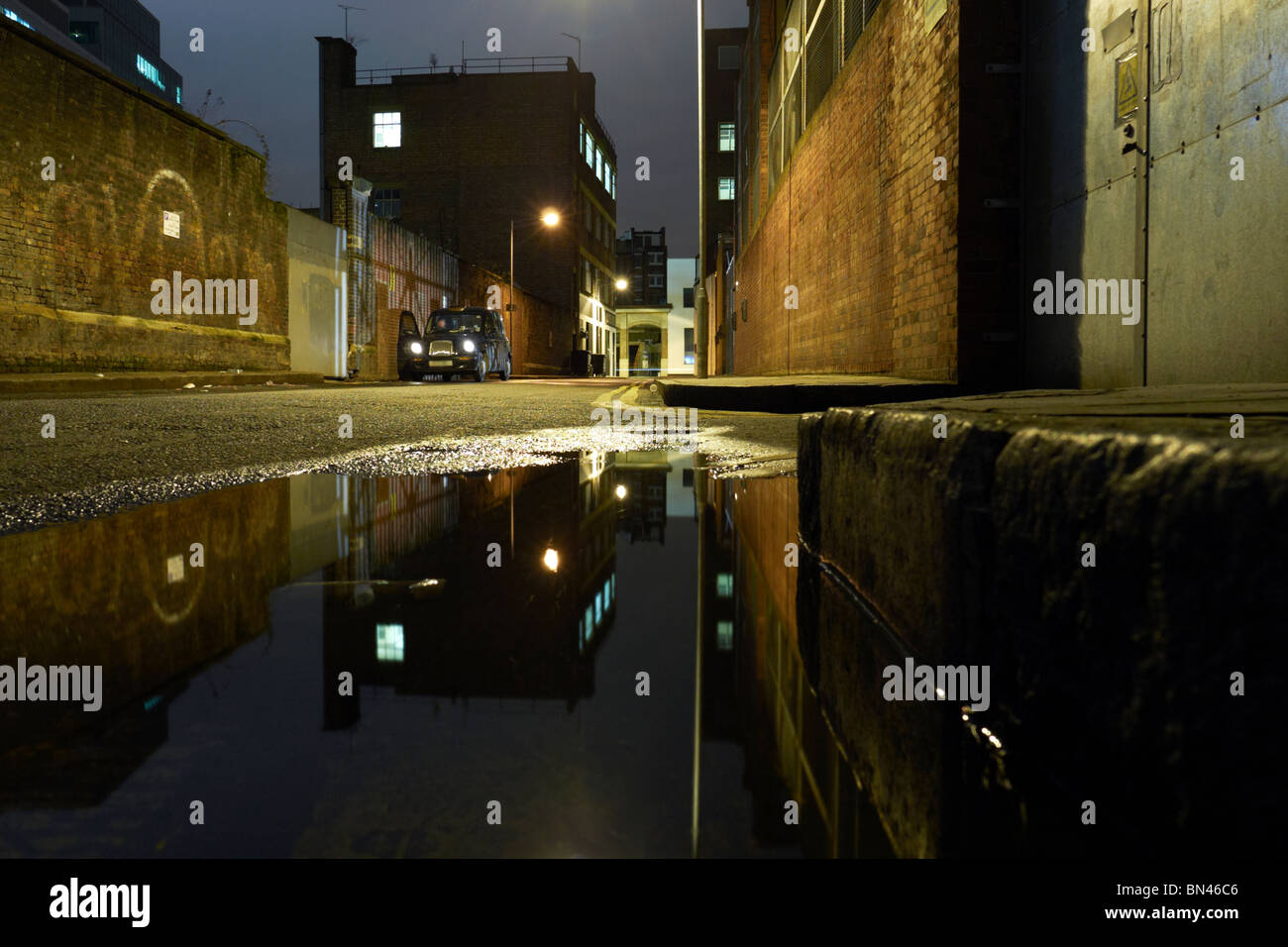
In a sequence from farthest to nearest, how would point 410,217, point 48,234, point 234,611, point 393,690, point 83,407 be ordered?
1. point 410,217
2. point 48,234
3. point 83,407
4. point 234,611
5. point 393,690

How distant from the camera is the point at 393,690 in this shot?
1.14 metres

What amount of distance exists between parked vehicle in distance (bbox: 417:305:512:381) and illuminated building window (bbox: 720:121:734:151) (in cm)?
1732

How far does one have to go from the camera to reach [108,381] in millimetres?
10883

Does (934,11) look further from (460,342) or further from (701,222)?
(460,342)

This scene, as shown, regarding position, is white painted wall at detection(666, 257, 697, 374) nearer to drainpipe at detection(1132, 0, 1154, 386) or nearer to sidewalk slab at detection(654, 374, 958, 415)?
sidewalk slab at detection(654, 374, 958, 415)

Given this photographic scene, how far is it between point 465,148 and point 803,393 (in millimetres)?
33855


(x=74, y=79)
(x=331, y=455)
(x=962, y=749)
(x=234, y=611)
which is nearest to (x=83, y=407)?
(x=331, y=455)

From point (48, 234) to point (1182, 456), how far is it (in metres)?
14.8

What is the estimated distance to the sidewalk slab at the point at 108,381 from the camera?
959 centimetres

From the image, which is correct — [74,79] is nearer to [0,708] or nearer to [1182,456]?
[0,708]

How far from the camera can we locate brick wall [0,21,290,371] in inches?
457

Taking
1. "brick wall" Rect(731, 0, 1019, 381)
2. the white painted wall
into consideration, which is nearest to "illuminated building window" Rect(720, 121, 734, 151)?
the white painted wall

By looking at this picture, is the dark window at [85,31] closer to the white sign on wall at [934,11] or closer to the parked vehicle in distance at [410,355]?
the parked vehicle in distance at [410,355]

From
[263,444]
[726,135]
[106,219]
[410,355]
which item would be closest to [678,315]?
[726,135]
